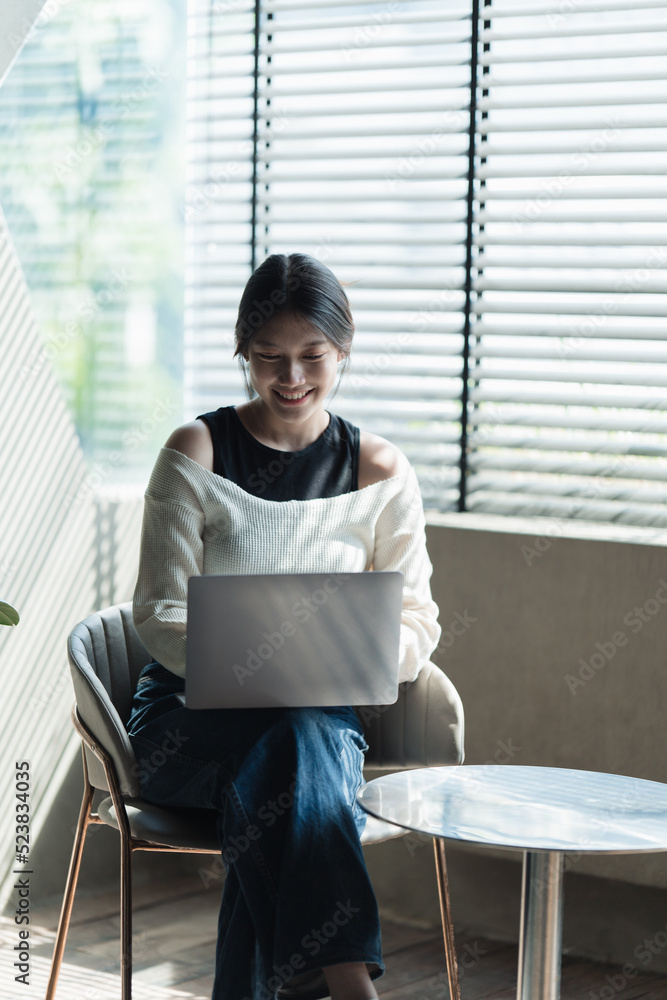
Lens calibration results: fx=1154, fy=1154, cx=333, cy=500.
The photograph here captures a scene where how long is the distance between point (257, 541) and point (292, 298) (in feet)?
1.60

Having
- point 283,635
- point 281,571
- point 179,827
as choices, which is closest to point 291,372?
point 281,571

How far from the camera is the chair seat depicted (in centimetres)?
201

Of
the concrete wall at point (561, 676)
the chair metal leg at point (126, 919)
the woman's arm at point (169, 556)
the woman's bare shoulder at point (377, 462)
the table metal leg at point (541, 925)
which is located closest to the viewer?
the table metal leg at point (541, 925)

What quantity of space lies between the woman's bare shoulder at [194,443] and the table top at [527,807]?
2.46 feet

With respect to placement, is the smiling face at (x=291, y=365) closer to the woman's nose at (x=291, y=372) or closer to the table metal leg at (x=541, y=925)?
the woman's nose at (x=291, y=372)

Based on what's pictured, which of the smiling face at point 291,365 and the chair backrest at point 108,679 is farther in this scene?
the smiling face at point 291,365

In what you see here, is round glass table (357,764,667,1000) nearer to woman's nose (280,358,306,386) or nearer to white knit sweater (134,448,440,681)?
white knit sweater (134,448,440,681)

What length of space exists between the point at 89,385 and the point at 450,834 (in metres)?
1.96

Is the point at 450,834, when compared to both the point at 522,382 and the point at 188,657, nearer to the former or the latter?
the point at 188,657

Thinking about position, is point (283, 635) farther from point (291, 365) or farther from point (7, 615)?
point (291, 365)

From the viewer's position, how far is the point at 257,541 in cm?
228

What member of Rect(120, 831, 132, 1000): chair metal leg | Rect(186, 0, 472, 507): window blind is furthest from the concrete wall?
Rect(120, 831, 132, 1000): chair metal leg

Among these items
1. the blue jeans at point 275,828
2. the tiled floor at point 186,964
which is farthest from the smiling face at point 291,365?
the tiled floor at point 186,964

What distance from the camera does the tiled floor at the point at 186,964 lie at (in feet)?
8.46
